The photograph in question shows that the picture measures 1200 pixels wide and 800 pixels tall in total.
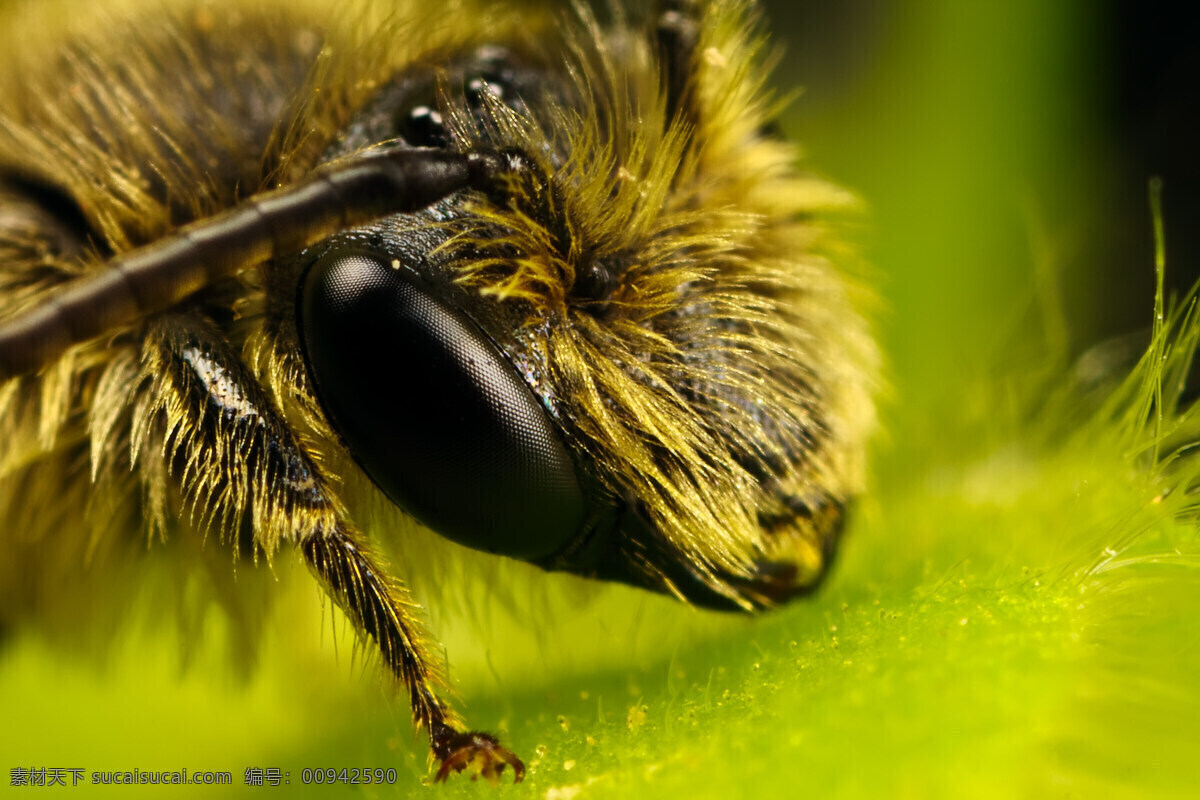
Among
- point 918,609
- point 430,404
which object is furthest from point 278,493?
point 918,609

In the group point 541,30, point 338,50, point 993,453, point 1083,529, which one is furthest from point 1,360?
point 993,453

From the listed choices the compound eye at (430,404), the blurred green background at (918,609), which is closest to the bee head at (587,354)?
the compound eye at (430,404)

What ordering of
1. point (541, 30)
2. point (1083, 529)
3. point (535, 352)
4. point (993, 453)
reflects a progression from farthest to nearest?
point (993, 453) → point (541, 30) → point (1083, 529) → point (535, 352)

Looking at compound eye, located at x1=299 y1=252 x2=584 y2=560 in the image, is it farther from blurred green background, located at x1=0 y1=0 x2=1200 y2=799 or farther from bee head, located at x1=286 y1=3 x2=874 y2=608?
blurred green background, located at x1=0 y1=0 x2=1200 y2=799

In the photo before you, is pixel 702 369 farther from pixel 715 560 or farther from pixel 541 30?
pixel 541 30

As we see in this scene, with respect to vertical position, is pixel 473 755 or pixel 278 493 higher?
pixel 278 493

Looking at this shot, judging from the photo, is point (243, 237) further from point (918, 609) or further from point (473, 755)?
point (918, 609)
